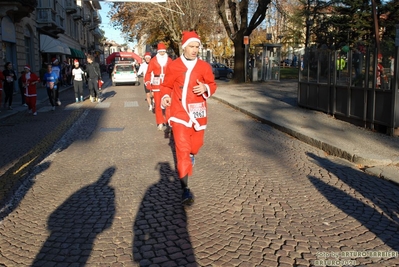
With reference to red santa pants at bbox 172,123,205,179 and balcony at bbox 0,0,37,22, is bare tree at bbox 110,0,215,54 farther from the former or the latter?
red santa pants at bbox 172,123,205,179

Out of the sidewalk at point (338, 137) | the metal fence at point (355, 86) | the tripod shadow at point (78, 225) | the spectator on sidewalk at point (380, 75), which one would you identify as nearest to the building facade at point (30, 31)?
the sidewalk at point (338, 137)

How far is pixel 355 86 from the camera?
1038 centimetres

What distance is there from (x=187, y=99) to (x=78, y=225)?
6.25 ft

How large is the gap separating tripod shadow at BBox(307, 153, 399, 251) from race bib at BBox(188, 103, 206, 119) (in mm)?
1927

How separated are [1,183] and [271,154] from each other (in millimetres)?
4610

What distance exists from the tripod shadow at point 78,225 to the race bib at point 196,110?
1.44 meters

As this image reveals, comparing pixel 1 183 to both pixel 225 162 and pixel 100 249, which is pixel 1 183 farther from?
pixel 225 162

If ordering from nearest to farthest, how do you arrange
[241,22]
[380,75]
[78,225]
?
[78,225] < [380,75] < [241,22]

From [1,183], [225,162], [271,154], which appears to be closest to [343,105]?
Answer: [271,154]

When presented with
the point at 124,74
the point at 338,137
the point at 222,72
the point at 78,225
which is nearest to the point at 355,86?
the point at 338,137

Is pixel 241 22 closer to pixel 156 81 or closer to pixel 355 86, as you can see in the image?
pixel 355 86

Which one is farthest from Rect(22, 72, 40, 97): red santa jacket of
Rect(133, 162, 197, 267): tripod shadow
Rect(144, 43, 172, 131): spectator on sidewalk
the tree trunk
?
the tree trunk

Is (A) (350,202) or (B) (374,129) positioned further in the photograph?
(B) (374,129)

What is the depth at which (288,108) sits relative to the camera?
1429 centimetres
